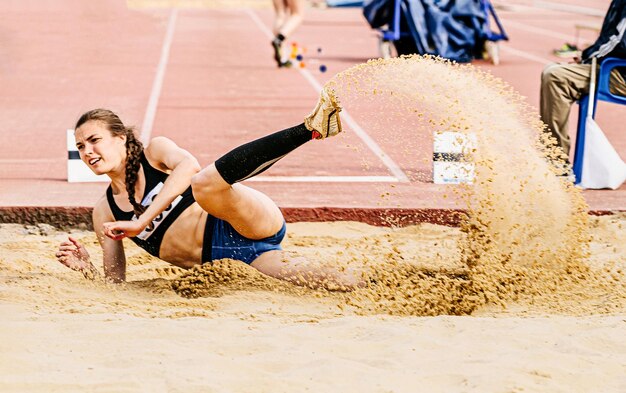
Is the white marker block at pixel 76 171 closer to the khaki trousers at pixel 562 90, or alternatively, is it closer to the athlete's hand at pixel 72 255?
the athlete's hand at pixel 72 255

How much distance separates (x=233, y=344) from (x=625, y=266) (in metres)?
2.32

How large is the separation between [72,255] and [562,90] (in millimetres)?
3644

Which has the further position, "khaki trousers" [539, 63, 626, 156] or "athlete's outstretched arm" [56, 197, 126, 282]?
"khaki trousers" [539, 63, 626, 156]

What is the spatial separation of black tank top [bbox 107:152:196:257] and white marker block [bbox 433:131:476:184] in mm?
1230

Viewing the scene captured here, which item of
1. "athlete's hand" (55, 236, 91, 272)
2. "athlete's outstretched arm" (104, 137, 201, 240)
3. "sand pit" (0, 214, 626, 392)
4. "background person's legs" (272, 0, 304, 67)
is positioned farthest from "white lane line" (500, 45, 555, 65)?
"athlete's hand" (55, 236, 91, 272)

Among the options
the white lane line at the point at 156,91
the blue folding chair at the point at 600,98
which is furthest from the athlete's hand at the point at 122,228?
the white lane line at the point at 156,91

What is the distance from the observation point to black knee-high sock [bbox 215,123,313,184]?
4414 mm

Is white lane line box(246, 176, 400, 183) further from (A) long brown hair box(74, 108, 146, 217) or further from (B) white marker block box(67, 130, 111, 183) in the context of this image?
(A) long brown hair box(74, 108, 146, 217)

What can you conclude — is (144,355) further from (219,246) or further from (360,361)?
(219,246)

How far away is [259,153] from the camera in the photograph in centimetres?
443

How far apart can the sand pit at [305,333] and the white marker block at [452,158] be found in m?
0.46

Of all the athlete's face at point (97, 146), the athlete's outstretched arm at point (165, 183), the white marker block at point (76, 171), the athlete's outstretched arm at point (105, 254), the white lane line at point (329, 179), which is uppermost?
the athlete's face at point (97, 146)

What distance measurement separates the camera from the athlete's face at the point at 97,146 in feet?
15.3

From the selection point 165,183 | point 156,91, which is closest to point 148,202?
point 165,183
